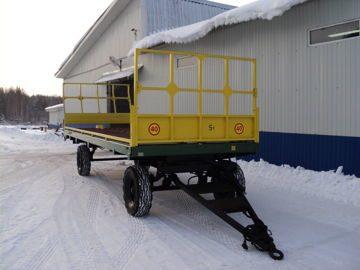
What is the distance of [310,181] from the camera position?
7.92 metres

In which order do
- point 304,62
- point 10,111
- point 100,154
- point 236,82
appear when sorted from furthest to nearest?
point 10,111 → point 100,154 → point 236,82 → point 304,62

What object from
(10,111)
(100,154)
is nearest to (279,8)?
(100,154)

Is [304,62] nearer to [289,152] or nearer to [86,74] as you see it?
[289,152]

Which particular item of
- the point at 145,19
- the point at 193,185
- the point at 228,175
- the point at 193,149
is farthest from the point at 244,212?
the point at 145,19

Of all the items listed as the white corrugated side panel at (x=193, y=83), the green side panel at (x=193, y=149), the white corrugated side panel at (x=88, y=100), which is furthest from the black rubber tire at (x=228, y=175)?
the white corrugated side panel at (x=88, y=100)

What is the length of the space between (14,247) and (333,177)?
19.9 feet

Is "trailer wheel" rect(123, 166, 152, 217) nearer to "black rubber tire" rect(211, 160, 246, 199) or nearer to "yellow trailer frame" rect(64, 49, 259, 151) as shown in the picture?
"yellow trailer frame" rect(64, 49, 259, 151)

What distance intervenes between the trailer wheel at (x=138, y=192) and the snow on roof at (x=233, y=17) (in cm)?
477

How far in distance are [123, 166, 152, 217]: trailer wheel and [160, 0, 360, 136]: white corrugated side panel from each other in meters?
4.56

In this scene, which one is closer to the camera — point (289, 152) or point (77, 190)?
point (77, 190)

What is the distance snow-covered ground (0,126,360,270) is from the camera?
13.7 ft

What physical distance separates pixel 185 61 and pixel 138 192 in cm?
796

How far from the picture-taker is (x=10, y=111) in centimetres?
9806

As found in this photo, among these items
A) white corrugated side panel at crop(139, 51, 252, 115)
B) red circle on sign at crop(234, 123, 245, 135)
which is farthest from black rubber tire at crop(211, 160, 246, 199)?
white corrugated side panel at crop(139, 51, 252, 115)
